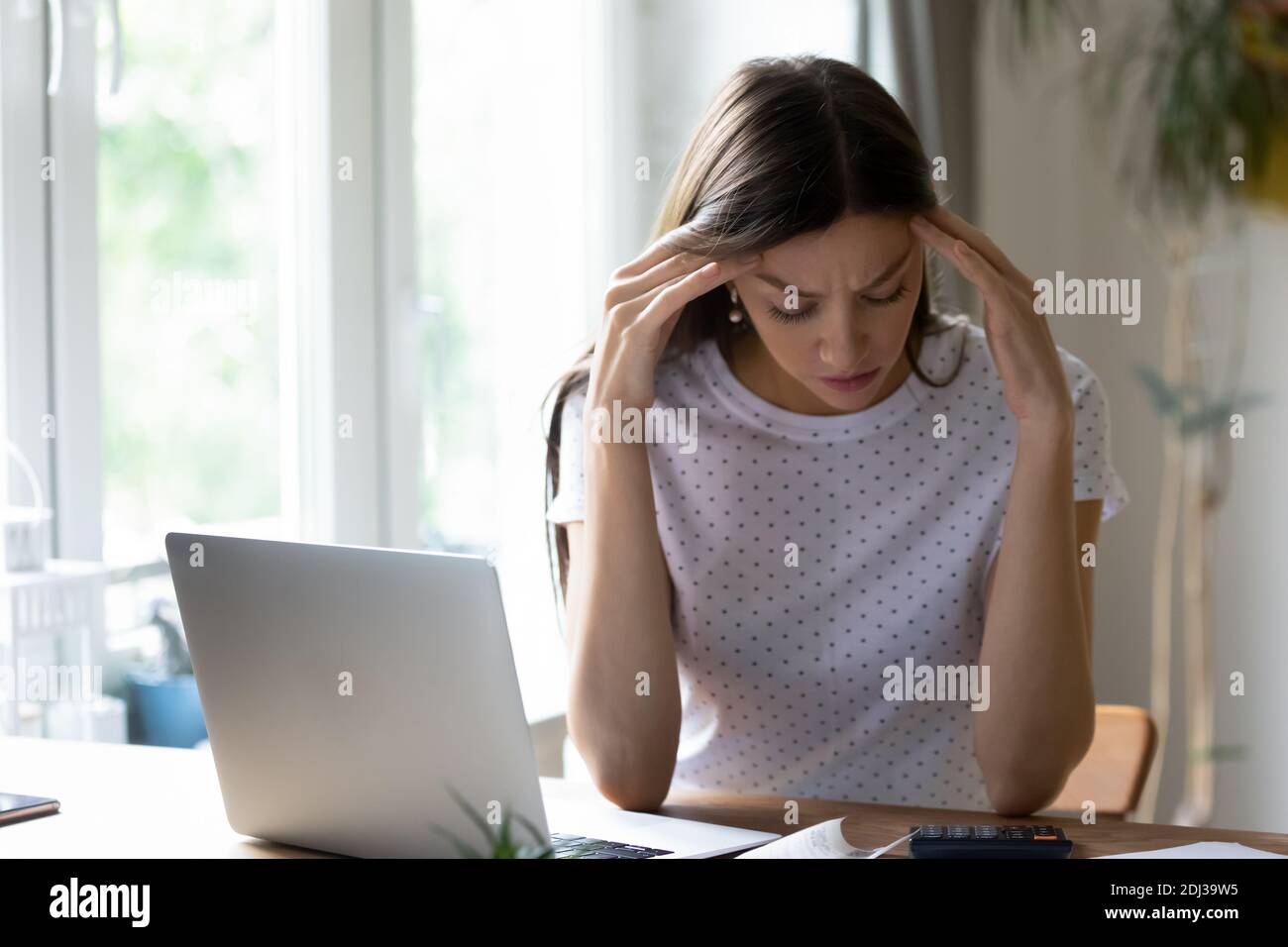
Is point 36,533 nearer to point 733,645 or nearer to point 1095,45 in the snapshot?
point 733,645

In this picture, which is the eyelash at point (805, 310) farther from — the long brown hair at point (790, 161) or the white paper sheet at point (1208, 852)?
the white paper sheet at point (1208, 852)

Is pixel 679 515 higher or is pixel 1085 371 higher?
pixel 1085 371

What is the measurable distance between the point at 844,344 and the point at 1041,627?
1.09ft

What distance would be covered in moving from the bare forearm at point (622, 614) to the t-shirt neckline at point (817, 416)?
211 mm

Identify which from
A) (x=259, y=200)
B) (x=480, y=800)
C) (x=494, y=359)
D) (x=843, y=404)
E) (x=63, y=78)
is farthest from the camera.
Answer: (x=494, y=359)

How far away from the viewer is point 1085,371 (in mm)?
1407

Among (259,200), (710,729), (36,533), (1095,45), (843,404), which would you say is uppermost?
(1095,45)

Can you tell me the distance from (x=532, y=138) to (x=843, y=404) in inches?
48.8

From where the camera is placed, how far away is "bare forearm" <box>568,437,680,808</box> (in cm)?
127

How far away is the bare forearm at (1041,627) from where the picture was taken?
1.24 metres

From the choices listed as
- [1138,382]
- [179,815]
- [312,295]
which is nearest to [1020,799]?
A: [179,815]

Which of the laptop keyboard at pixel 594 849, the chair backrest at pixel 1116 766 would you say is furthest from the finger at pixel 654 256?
the chair backrest at pixel 1116 766

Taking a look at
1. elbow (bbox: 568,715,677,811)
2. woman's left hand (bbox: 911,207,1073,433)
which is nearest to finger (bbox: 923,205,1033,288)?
woman's left hand (bbox: 911,207,1073,433)
